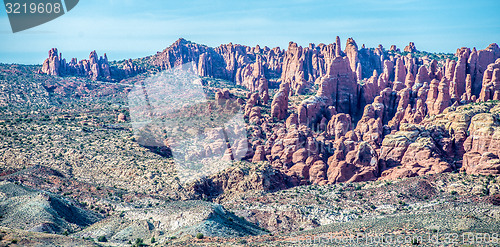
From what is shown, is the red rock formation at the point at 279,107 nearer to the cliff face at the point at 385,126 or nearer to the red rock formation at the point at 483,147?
the cliff face at the point at 385,126

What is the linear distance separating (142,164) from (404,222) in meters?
53.9

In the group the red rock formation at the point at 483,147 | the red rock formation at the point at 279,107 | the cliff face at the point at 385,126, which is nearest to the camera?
the red rock formation at the point at 483,147

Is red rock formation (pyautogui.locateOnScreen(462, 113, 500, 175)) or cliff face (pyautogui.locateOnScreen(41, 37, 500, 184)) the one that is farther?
cliff face (pyautogui.locateOnScreen(41, 37, 500, 184))

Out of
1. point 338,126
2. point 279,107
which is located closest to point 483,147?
point 338,126

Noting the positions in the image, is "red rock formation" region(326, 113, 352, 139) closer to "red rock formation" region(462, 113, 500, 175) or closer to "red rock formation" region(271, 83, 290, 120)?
"red rock formation" region(271, 83, 290, 120)

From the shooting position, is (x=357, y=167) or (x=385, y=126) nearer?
(x=357, y=167)

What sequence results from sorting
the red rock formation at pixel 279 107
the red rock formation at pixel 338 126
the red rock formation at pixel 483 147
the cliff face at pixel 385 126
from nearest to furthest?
the red rock formation at pixel 483 147 → the cliff face at pixel 385 126 → the red rock formation at pixel 338 126 → the red rock formation at pixel 279 107

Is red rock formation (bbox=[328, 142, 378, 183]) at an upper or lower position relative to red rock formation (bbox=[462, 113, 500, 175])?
lower

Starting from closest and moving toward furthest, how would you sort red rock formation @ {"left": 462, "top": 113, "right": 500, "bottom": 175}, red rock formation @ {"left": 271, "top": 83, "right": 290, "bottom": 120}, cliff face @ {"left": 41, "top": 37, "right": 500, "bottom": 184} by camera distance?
red rock formation @ {"left": 462, "top": 113, "right": 500, "bottom": 175} → cliff face @ {"left": 41, "top": 37, "right": 500, "bottom": 184} → red rock formation @ {"left": 271, "top": 83, "right": 290, "bottom": 120}

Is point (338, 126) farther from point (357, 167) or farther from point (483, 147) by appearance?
point (483, 147)

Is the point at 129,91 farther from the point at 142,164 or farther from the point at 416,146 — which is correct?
the point at 416,146

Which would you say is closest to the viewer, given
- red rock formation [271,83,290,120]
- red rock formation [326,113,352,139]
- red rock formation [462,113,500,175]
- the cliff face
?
red rock formation [462,113,500,175]

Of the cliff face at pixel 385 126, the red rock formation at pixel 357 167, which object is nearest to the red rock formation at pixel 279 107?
the cliff face at pixel 385 126

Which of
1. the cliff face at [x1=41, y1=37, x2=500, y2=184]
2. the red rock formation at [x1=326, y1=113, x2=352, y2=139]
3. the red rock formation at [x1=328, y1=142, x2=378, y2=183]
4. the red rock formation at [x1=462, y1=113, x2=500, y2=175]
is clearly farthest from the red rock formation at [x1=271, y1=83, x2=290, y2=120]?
the red rock formation at [x1=462, y1=113, x2=500, y2=175]
